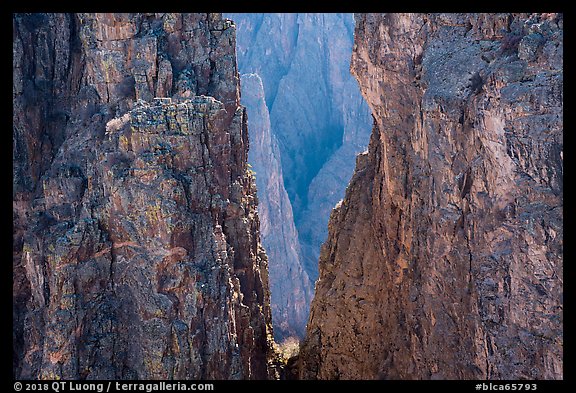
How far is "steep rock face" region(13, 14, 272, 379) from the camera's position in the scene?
25.5m

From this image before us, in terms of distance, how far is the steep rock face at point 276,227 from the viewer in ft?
209

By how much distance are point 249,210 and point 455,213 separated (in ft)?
37.1

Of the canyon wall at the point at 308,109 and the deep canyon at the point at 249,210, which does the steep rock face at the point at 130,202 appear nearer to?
the deep canyon at the point at 249,210

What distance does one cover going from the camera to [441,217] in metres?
23.7

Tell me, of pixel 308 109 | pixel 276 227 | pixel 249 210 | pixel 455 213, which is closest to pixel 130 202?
pixel 249 210

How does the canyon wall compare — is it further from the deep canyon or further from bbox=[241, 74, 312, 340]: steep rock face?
the deep canyon

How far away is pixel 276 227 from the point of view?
218 ft

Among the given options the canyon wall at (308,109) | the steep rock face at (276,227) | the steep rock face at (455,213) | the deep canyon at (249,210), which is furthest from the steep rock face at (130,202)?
the canyon wall at (308,109)

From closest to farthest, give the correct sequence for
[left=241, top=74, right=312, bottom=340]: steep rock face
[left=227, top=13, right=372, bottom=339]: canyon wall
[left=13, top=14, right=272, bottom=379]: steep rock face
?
[left=13, top=14, right=272, bottom=379]: steep rock face → [left=241, top=74, right=312, bottom=340]: steep rock face → [left=227, top=13, right=372, bottom=339]: canyon wall

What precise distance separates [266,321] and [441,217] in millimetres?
13536

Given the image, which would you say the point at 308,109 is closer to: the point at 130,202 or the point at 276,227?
the point at 276,227

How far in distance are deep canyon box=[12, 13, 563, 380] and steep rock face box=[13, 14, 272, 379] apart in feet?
0.26

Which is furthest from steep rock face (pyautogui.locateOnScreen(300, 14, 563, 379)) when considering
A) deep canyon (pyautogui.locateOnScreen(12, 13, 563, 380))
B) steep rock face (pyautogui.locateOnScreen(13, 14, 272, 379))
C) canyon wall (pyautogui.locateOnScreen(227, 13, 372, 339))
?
canyon wall (pyautogui.locateOnScreen(227, 13, 372, 339))

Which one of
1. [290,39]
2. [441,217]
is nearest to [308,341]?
[441,217]
